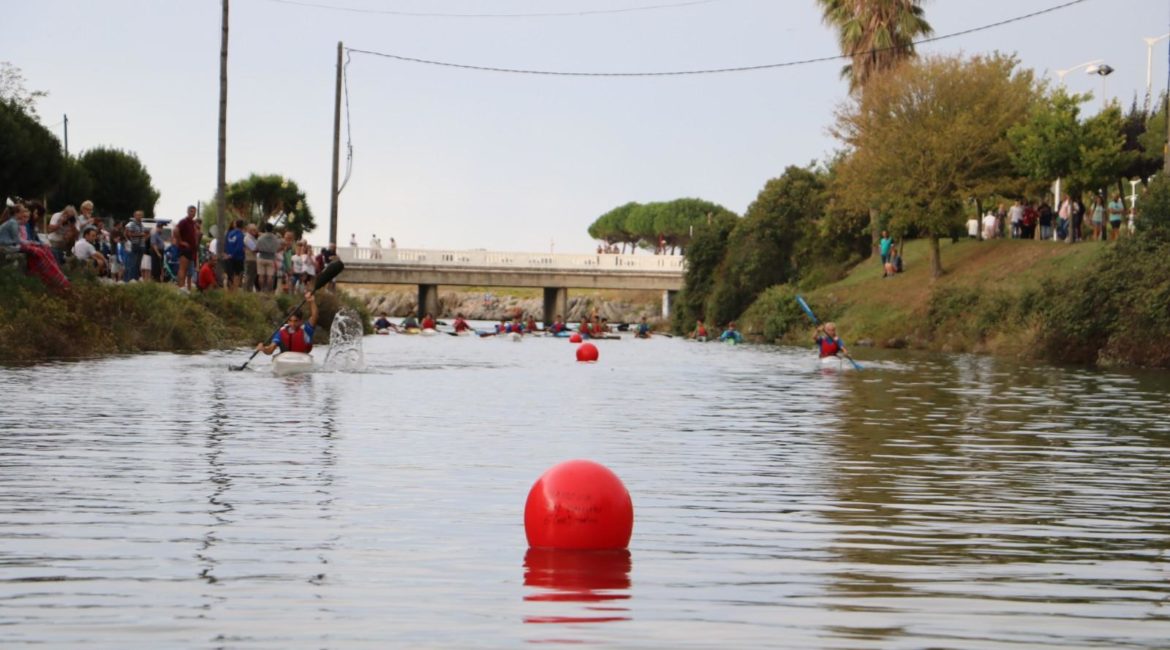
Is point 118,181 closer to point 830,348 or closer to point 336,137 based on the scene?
point 336,137

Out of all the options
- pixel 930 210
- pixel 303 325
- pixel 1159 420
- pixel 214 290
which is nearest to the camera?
pixel 1159 420

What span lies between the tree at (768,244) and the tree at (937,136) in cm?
1598

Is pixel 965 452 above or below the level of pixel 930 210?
below

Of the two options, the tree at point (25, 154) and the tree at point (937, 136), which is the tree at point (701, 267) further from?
the tree at point (25, 154)

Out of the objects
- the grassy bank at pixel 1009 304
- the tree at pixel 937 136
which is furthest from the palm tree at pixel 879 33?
the grassy bank at pixel 1009 304

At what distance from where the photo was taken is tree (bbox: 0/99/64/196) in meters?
57.7

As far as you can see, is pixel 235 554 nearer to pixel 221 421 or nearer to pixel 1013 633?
pixel 1013 633

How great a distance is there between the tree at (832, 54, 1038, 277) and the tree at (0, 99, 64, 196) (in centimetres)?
3265

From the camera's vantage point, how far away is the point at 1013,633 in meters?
7.70

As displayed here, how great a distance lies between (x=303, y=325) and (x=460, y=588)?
76.4 ft

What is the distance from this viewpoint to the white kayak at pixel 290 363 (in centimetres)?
3064

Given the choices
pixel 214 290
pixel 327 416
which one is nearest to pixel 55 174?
pixel 214 290

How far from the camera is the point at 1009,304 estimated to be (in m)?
55.3

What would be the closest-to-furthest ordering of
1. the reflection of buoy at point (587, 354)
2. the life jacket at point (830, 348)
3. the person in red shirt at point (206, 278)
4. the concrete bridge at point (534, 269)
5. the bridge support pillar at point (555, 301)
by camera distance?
the life jacket at point (830, 348) < the person in red shirt at point (206, 278) < the reflection of buoy at point (587, 354) < the concrete bridge at point (534, 269) < the bridge support pillar at point (555, 301)
